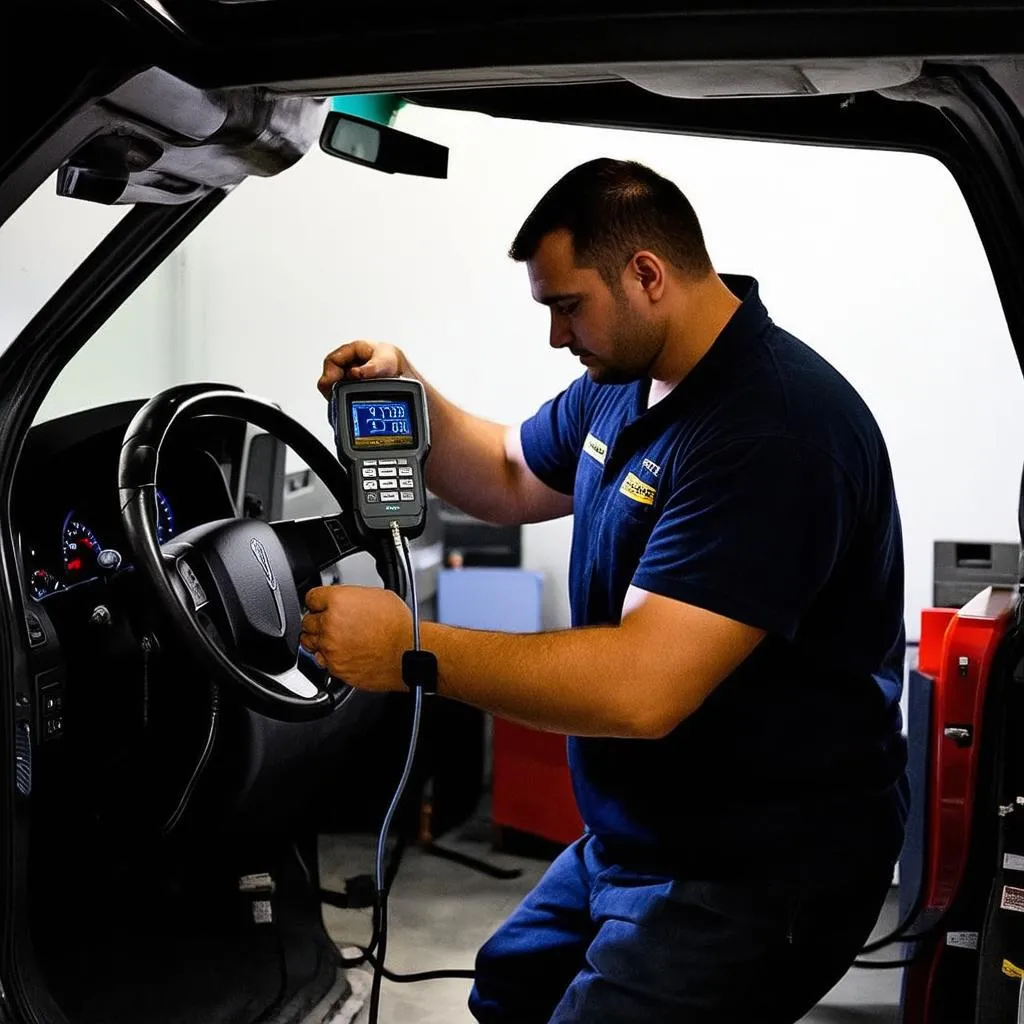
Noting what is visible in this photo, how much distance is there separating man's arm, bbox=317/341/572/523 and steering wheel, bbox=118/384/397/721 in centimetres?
31

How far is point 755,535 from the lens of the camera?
1.60m

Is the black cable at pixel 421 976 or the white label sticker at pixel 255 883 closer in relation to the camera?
the white label sticker at pixel 255 883

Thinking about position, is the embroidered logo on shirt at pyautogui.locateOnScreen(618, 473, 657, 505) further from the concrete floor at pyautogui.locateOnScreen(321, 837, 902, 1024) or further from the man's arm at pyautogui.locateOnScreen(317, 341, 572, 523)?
the concrete floor at pyautogui.locateOnScreen(321, 837, 902, 1024)

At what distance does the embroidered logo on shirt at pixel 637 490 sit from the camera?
5.88ft

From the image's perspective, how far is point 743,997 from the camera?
5.72 ft

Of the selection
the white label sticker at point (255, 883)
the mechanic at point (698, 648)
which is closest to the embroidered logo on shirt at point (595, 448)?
the mechanic at point (698, 648)

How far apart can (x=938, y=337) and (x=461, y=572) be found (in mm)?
1605

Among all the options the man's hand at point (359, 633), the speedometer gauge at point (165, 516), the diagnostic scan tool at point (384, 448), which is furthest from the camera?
the speedometer gauge at point (165, 516)

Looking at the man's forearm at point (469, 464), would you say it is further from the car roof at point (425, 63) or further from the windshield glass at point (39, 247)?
the windshield glass at point (39, 247)

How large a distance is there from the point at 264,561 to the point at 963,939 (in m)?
1.23

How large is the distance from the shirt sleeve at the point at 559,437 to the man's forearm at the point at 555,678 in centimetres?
60

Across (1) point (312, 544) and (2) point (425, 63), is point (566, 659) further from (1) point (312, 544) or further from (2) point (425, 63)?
(2) point (425, 63)

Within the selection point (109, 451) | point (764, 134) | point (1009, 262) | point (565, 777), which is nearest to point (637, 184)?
point (764, 134)

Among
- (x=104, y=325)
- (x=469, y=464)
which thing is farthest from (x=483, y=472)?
(x=104, y=325)
